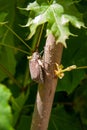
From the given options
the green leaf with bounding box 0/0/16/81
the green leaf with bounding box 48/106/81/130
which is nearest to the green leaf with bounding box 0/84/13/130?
the green leaf with bounding box 0/0/16/81

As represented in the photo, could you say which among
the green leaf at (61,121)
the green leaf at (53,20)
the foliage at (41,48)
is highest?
the green leaf at (53,20)

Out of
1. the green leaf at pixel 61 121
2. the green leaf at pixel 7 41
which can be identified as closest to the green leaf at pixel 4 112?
the green leaf at pixel 7 41

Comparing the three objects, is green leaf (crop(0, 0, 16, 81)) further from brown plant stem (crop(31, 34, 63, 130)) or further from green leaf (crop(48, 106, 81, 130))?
brown plant stem (crop(31, 34, 63, 130))

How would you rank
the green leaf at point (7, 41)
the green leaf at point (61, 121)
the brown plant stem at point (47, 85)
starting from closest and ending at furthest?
the brown plant stem at point (47, 85) → the green leaf at point (7, 41) → the green leaf at point (61, 121)

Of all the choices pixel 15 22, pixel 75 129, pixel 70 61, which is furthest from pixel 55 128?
pixel 15 22

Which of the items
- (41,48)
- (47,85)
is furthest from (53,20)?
(41,48)

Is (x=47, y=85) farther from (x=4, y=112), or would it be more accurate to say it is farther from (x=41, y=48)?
(x=41, y=48)

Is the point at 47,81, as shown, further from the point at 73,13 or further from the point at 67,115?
the point at 67,115

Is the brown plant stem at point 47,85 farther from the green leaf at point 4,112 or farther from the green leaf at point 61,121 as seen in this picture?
the green leaf at point 61,121
